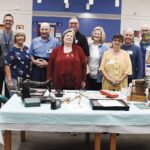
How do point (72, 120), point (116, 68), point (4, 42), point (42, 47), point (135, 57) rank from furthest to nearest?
point (4, 42)
point (135, 57)
point (42, 47)
point (116, 68)
point (72, 120)

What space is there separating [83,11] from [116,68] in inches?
195

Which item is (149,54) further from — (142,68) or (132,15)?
(132,15)

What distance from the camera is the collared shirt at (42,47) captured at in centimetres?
396

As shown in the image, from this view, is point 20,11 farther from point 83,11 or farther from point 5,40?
point 5,40

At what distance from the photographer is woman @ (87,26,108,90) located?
399 centimetres

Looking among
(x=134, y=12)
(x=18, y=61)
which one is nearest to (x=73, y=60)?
(x=18, y=61)

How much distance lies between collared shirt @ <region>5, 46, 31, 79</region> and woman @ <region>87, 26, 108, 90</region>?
0.81 m

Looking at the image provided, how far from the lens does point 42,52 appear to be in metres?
3.98

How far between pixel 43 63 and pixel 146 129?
183 cm

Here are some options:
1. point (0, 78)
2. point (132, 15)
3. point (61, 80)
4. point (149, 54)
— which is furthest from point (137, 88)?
point (132, 15)

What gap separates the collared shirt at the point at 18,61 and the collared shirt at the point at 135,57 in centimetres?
127

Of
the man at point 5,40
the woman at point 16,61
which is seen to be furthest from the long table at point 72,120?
the man at point 5,40

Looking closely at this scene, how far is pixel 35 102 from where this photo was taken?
2.57 meters

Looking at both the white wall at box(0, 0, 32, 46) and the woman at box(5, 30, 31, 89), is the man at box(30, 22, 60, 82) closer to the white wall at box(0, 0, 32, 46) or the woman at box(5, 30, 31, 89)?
the woman at box(5, 30, 31, 89)
